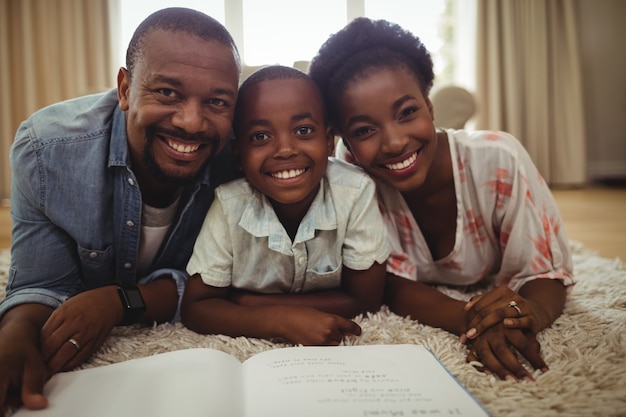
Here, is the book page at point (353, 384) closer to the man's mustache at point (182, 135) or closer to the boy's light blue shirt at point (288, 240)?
the boy's light blue shirt at point (288, 240)

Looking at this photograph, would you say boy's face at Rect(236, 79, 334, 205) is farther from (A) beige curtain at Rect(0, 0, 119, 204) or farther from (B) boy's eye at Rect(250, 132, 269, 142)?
(A) beige curtain at Rect(0, 0, 119, 204)

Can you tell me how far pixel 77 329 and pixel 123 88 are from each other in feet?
1.59

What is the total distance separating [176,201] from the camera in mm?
1021

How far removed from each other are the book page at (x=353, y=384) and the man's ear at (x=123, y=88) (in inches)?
23.2

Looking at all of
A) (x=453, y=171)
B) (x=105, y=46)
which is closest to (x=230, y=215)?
(x=453, y=171)

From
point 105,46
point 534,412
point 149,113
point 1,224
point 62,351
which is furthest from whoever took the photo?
point 105,46

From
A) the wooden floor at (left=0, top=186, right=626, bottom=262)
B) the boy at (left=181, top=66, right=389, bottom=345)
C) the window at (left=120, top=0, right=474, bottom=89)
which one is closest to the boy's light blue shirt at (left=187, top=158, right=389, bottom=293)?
the boy at (left=181, top=66, right=389, bottom=345)

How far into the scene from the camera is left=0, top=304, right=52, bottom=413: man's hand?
586 millimetres

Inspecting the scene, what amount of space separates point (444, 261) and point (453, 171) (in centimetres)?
21

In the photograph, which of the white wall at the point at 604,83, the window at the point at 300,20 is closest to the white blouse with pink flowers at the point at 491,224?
the window at the point at 300,20

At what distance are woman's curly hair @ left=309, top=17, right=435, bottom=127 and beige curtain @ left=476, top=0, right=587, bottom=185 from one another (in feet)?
8.22

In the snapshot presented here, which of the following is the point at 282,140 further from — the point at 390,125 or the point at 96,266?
the point at 96,266

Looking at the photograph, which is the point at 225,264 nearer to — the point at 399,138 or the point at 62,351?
the point at 62,351

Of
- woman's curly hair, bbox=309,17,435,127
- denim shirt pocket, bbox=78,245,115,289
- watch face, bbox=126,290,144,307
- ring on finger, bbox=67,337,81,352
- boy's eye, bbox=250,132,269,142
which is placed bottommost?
ring on finger, bbox=67,337,81,352
